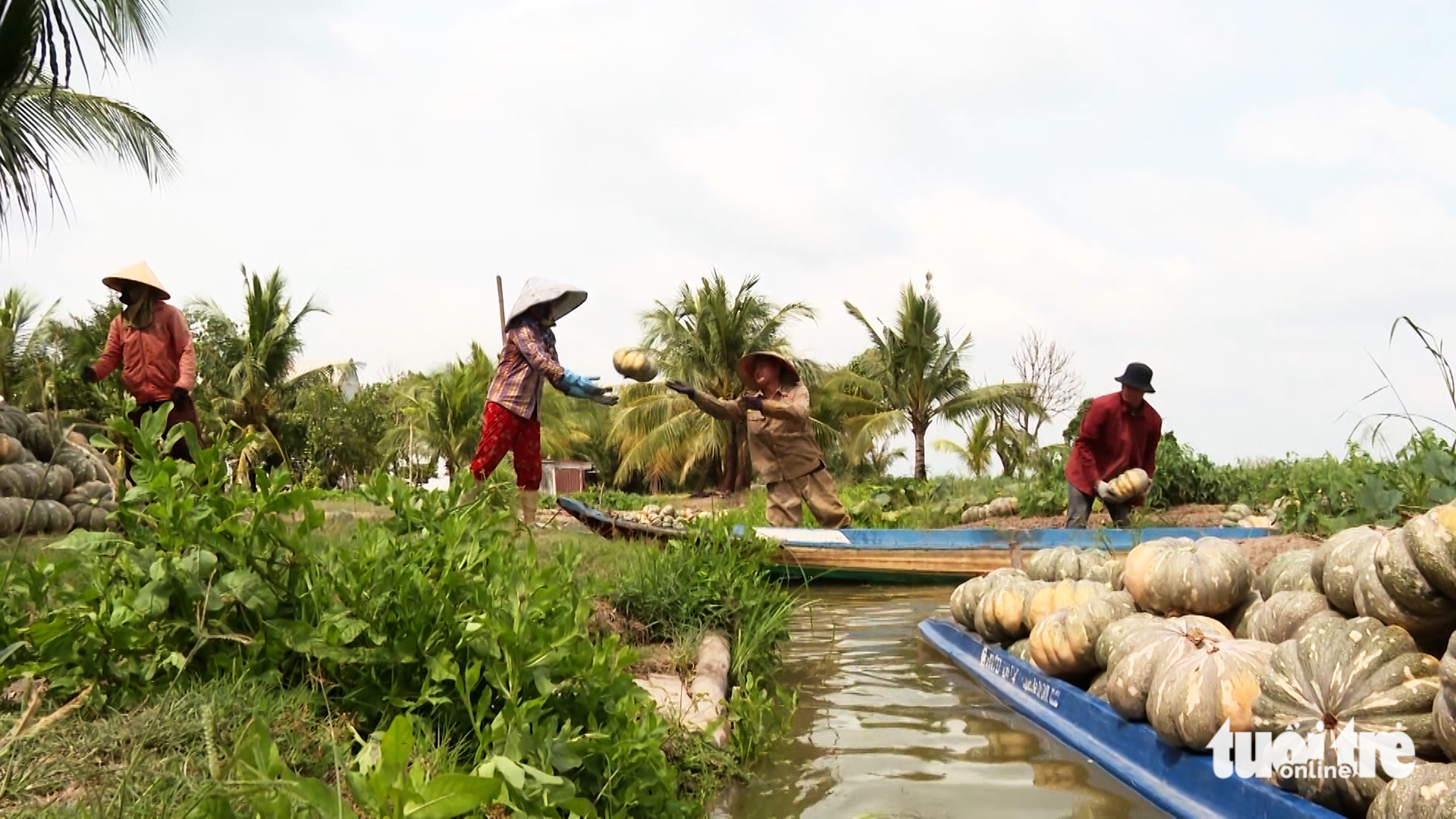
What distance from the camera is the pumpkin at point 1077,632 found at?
180 inches

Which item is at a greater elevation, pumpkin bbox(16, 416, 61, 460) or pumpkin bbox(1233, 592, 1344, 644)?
pumpkin bbox(16, 416, 61, 460)

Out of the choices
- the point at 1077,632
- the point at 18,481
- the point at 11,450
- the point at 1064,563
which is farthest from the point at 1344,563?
the point at 11,450

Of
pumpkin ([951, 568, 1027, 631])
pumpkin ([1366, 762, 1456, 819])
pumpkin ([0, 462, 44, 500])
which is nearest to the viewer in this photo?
pumpkin ([1366, 762, 1456, 819])

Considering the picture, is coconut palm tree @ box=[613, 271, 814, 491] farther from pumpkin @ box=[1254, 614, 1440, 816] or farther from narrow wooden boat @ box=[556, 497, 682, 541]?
pumpkin @ box=[1254, 614, 1440, 816]

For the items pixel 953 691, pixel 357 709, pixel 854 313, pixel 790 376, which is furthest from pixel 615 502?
pixel 357 709

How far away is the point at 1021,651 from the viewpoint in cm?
541

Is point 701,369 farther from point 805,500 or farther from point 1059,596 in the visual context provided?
point 1059,596

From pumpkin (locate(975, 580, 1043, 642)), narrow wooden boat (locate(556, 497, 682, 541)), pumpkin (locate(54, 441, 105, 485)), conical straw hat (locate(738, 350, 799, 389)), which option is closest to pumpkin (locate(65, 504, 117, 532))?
pumpkin (locate(54, 441, 105, 485))

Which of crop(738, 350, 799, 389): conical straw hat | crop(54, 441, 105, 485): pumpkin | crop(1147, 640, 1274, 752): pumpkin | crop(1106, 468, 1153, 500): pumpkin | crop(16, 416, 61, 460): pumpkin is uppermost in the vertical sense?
crop(738, 350, 799, 389): conical straw hat

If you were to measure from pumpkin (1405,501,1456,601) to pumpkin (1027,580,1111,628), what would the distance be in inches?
75.9

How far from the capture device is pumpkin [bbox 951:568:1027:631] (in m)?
6.01

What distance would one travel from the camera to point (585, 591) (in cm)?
399

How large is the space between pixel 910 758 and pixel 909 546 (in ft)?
19.8

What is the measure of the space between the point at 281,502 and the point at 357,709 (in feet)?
1.89
